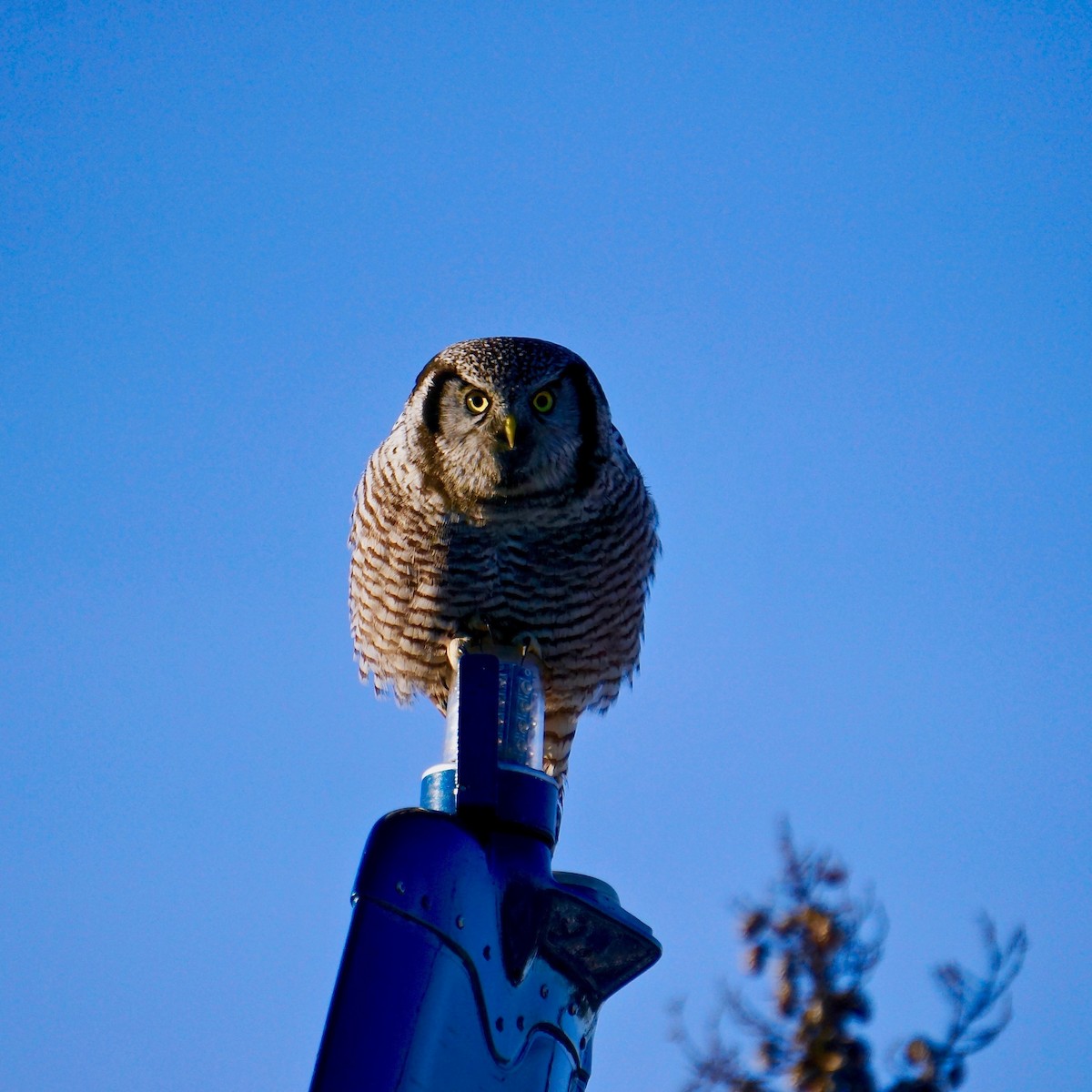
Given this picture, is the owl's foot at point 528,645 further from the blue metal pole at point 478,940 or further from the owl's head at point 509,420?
the blue metal pole at point 478,940

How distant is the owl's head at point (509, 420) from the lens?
18.5 ft

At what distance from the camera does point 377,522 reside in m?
5.91

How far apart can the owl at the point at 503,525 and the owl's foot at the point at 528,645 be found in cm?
2

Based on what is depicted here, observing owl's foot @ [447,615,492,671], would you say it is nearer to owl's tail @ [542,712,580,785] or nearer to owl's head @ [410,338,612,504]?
owl's head @ [410,338,612,504]

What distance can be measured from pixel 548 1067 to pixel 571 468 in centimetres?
333

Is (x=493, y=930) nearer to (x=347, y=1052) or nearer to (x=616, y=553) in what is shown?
(x=347, y=1052)

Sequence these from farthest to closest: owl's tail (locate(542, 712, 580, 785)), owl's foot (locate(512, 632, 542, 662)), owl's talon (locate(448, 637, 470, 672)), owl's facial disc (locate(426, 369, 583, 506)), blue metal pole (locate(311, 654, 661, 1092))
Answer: owl's tail (locate(542, 712, 580, 785)), owl's facial disc (locate(426, 369, 583, 506)), owl's foot (locate(512, 632, 542, 662)), owl's talon (locate(448, 637, 470, 672)), blue metal pole (locate(311, 654, 661, 1092))

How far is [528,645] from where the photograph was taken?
217 inches

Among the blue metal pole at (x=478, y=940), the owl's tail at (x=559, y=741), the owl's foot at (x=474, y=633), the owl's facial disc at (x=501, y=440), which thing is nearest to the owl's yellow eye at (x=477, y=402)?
the owl's facial disc at (x=501, y=440)

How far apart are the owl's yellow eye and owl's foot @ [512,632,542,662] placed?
937mm

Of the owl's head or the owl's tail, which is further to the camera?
the owl's tail

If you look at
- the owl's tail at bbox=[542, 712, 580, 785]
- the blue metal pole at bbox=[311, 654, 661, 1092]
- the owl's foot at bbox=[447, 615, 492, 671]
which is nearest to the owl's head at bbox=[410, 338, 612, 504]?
the owl's foot at bbox=[447, 615, 492, 671]

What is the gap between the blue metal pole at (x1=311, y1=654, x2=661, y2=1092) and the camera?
235 cm

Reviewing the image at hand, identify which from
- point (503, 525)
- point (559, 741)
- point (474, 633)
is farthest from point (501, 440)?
point (559, 741)
